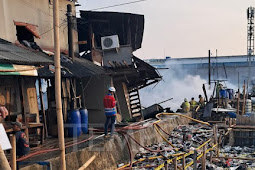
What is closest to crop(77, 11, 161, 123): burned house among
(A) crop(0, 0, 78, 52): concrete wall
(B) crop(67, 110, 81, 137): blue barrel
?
(A) crop(0, 0, 78, 52): concrete wall

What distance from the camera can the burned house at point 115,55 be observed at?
14891mm

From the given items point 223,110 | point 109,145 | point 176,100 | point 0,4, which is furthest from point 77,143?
point 176,100

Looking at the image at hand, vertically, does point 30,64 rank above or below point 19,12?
below

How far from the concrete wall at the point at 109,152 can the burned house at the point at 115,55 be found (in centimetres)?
311

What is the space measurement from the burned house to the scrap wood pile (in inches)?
130

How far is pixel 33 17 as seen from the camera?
40.9ft

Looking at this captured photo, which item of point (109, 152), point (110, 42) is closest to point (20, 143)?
point (109, 152)

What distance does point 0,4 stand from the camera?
35.0ft

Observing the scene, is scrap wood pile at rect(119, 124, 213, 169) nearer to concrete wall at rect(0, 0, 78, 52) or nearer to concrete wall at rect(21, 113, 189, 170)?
concrete wall at rect(21, 113, 189, 170)

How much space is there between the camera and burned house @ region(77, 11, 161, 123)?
586 inches

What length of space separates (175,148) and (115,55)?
648cm

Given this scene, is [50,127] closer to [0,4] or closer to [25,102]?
[25,102]

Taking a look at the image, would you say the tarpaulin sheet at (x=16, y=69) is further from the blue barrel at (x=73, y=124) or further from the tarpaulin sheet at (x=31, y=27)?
the tarpaulin sheet at (x=31, y=27)

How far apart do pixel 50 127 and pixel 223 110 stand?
43.4 ft
